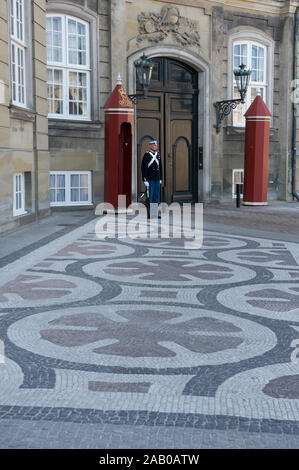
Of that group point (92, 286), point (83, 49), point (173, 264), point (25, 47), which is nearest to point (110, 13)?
point (83, 49)

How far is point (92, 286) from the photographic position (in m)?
6.59

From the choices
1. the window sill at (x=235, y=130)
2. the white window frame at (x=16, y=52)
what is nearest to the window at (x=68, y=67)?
the white window frame at (x=16, y=52)

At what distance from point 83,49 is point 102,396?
13.8 meters

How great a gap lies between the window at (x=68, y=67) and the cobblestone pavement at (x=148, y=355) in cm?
879

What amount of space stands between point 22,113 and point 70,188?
4.44 metres

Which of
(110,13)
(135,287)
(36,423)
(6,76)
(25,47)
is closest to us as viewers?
(36,423)

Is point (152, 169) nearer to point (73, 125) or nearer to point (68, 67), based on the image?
point (73, 125)

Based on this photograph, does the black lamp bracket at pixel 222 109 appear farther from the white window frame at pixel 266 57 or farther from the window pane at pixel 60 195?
the window pane at pixel 60 195

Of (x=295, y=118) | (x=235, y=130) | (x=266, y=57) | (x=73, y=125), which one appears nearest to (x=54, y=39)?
(x=73, y=125)

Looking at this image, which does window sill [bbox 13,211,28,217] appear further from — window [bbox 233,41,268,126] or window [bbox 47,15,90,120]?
window [bbox 233,41,268,126]

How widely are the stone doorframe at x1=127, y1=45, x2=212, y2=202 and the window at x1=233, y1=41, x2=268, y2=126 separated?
1357 millimetres
